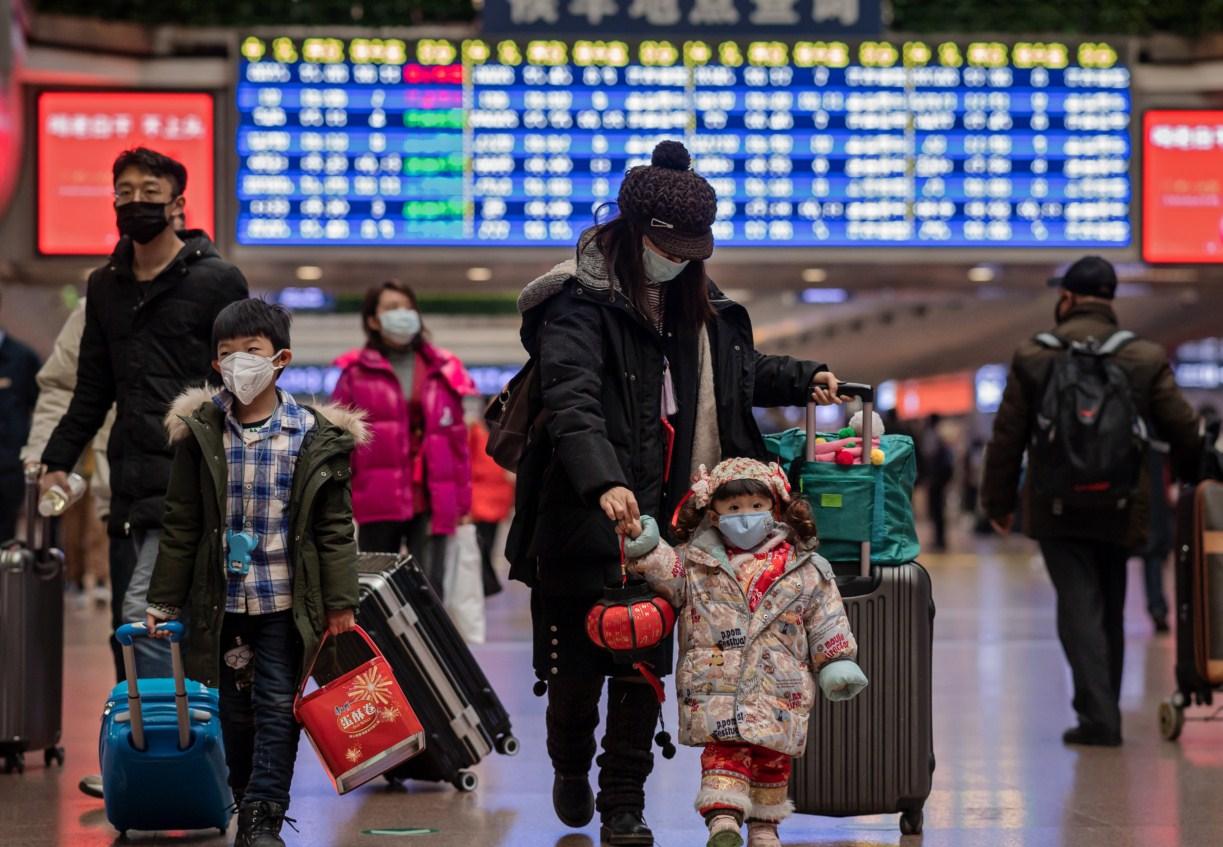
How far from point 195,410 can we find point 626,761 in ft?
4.81

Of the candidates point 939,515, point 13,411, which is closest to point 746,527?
point 13,411

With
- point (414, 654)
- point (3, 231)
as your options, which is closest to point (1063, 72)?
point (3, 231)

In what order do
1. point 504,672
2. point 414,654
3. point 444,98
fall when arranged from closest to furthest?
point 414,654 → point 504,672 → point 444,98

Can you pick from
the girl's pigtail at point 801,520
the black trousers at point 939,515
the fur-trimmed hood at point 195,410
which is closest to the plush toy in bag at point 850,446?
the girl's pigtail at point 801,520

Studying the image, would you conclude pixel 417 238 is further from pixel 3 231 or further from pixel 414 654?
pixel 414 654

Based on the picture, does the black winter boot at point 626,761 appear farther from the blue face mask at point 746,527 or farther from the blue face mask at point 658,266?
the blue face mask at point 658,266

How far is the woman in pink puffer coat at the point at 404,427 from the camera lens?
795 cm

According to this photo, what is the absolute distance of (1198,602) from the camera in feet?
23.3

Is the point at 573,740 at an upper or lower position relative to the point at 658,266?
lower

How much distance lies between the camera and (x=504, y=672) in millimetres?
9172

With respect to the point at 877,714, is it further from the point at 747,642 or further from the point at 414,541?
the point at 414,541

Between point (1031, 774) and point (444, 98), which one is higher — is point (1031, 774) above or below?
below

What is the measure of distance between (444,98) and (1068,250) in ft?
14.4

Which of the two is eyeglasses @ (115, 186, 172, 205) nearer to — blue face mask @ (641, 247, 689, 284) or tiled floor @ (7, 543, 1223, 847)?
blue face mask @ (641, 247, 689, 284)
